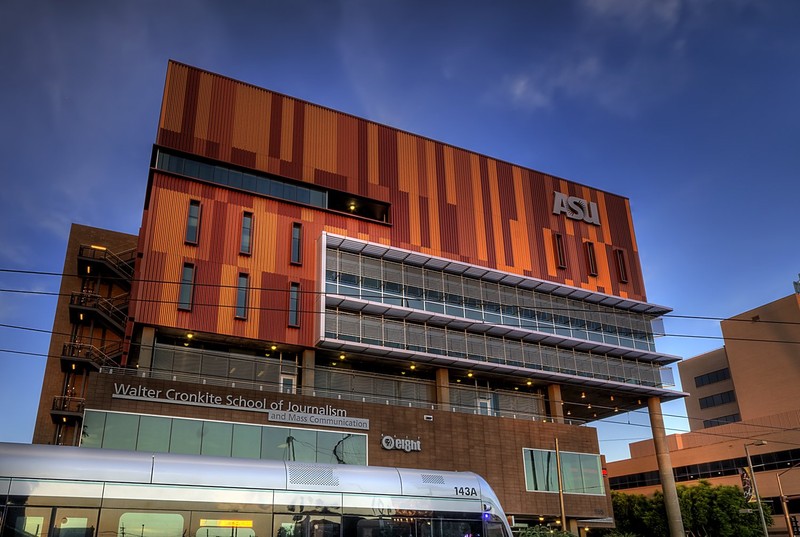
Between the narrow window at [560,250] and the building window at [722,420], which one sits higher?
the narrow window at [560,250]

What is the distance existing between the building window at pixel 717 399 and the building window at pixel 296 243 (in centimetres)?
7478

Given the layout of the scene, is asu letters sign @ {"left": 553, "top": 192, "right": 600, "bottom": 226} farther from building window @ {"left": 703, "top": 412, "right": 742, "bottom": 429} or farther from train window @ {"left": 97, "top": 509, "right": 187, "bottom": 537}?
building window @ {"left": 703, "top": 412, "right": 742, "bottom": 429}

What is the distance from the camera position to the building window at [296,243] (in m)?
44.1

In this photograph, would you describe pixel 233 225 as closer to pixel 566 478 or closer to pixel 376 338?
pixel 376 338

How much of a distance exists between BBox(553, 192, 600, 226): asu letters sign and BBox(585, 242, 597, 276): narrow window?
92.1 inches

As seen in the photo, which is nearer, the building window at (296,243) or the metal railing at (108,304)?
the building window at (296,243)

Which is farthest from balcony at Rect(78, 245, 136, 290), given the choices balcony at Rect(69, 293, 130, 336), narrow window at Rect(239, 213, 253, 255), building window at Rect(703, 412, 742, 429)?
building window at Rect(703, 412, 742, 429)

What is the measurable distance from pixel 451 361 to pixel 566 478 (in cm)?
1121

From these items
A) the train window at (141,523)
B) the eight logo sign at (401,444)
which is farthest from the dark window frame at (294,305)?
the train window at (141,523)

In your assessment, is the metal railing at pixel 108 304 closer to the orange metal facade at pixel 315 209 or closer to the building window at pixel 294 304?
the orange metal facade at pixel 315 209

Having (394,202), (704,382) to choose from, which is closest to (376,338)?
(394,202)

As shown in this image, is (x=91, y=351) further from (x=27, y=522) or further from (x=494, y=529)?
(x=494, y=529)

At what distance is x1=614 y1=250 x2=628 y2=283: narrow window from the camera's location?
58062 mm

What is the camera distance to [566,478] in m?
45.8
